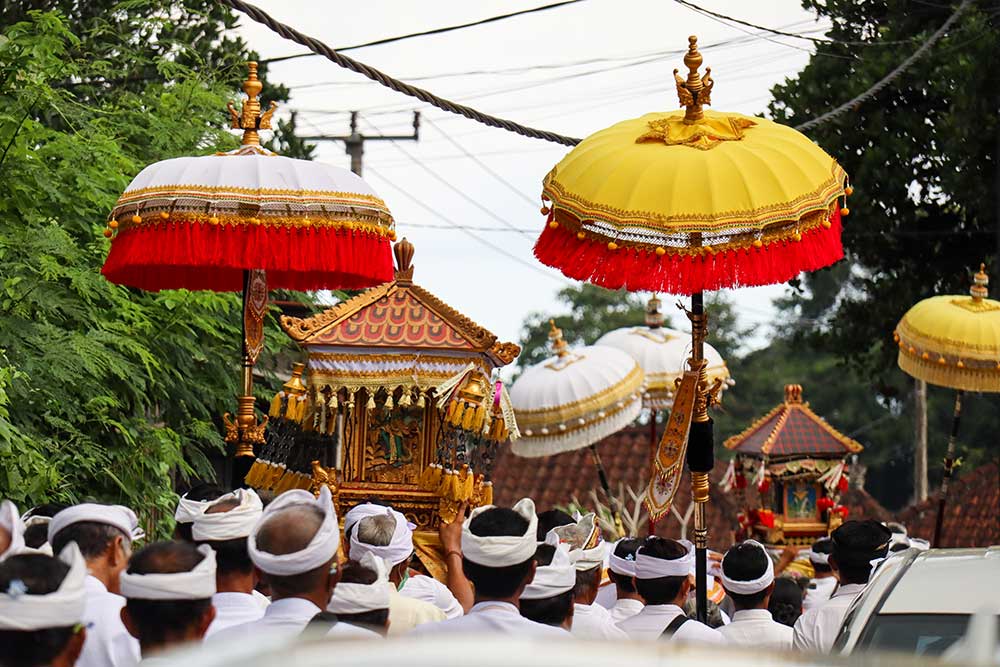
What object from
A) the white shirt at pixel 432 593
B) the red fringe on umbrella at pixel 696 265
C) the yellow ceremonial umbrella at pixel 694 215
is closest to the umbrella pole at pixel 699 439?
the yellow ceremonial umbrella at pixel 694 215

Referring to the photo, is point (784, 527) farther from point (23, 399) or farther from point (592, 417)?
point (23, 399)

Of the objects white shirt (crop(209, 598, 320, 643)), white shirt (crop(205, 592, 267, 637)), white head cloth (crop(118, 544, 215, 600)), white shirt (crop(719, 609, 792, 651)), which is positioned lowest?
white shirt (crop(719, 609, 792, 651))

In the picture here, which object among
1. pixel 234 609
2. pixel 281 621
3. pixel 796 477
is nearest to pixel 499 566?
pixel 281 621

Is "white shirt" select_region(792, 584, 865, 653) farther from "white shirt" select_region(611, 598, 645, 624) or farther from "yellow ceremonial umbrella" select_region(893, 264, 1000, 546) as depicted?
"yellow ceremonial umbrella" select_region(893, 264, 1000, 546)

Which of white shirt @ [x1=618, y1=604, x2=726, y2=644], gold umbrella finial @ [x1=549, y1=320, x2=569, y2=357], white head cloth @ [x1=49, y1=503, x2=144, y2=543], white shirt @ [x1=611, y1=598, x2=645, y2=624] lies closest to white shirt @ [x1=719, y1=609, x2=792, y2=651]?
white shirt @ [x1=618, y1=604, x2=726, y2=644]

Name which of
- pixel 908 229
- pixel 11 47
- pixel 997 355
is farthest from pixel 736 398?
pixel 11 47

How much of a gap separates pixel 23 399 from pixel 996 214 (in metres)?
12.9

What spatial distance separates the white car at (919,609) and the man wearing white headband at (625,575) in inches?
121

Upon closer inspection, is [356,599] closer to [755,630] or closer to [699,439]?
[755,630]

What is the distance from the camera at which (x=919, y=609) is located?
469 centimetres

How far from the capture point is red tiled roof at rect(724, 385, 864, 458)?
16.5m

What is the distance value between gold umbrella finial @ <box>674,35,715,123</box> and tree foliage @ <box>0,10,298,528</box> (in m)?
3.96

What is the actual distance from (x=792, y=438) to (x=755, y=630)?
970cm

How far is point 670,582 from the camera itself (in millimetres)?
7168
